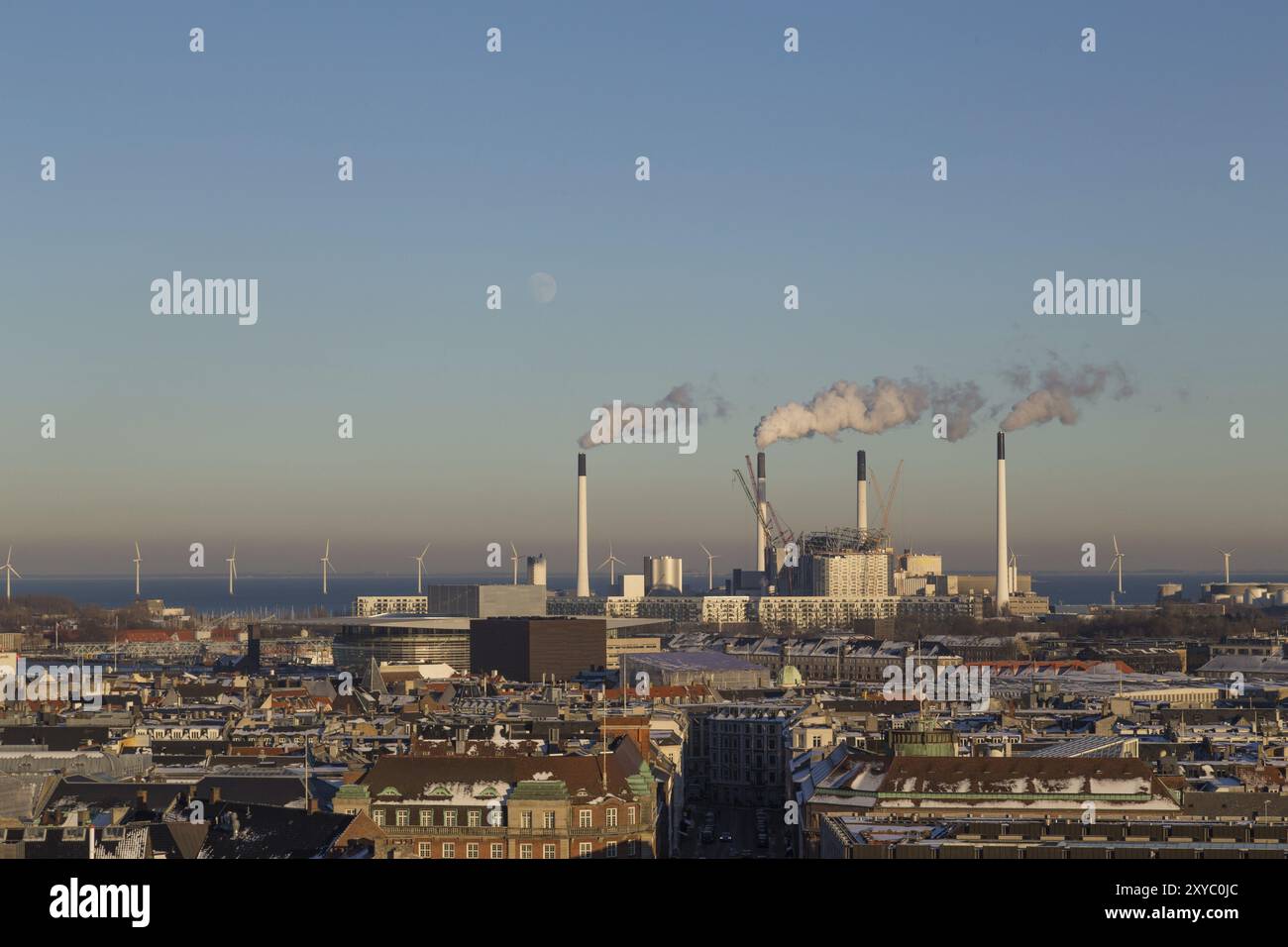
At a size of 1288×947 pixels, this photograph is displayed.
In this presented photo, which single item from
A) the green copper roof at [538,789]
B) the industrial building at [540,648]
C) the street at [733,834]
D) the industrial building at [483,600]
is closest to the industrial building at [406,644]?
the industrial building at [540,648]

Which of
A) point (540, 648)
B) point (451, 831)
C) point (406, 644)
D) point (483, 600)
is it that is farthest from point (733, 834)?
point (483, 600)

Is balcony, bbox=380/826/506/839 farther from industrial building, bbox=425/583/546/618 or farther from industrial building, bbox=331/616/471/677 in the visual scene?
industrial building, bbox=425/583/546/618

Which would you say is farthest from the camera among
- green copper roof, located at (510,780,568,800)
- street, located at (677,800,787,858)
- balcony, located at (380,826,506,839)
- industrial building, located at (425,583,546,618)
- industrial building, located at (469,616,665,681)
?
industrial building, located at (425,583,546,618)

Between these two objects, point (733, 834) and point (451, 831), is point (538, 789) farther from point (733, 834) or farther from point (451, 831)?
point (733, 834)

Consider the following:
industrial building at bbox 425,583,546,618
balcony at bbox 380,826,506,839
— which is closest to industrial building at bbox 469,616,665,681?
industrial building at bbox 425,583,546,618

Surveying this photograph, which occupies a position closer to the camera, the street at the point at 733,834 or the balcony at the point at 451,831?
the balcony at the point at 451,831

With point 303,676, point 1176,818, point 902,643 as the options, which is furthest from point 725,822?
point 902,643

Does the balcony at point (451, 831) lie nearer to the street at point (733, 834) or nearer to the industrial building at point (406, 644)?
the street at point (733, 834)

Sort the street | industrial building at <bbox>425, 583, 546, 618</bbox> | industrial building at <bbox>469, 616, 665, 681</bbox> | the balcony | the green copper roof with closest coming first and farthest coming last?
the balcony, the green copper roof, the street, industrial building at <bbox>469, 616, 665, 681</bbox>, industrial building at <bbox>425, 583, 546, 618</bbox>

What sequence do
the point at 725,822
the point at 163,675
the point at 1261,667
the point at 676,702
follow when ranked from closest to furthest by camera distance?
1. the point at 725,822
2. the point at 676,702
3. the point at 163,675
4. the point at 1261,667
